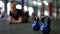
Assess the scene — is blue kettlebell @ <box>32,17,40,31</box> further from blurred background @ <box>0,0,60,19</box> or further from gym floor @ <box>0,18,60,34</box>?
blurred background @ <box>0,0,60,19</box>

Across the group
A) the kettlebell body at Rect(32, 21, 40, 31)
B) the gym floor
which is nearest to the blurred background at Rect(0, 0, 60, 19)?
the gym floor

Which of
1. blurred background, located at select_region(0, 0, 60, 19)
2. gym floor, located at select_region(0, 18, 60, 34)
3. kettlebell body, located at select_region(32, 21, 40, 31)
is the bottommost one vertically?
gym floor, located at select_region(0, 18, 60, 34)

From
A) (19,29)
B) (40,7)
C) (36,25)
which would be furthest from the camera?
(40,7)

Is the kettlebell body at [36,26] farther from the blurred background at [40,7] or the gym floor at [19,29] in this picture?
the blurred background at [40,7]

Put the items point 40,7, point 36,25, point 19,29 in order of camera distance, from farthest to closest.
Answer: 1. point 40,7
2. point 19,29
3. point 36,25

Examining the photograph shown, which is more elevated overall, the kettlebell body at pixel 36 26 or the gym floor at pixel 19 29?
the kettlebell body at pixel 36 26

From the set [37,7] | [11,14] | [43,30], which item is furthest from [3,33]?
[37,7]

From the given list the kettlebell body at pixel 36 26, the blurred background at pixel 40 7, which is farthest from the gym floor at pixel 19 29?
the blurred background at pixel 40 7

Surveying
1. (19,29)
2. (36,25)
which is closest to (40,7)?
(19,29)

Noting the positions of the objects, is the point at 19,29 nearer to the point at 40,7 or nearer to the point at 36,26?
the point at 36,26

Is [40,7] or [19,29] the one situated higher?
[40,7]

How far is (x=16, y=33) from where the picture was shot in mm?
3408

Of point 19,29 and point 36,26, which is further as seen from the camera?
point 19,29

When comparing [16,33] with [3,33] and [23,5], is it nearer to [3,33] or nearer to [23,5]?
[3,33]
